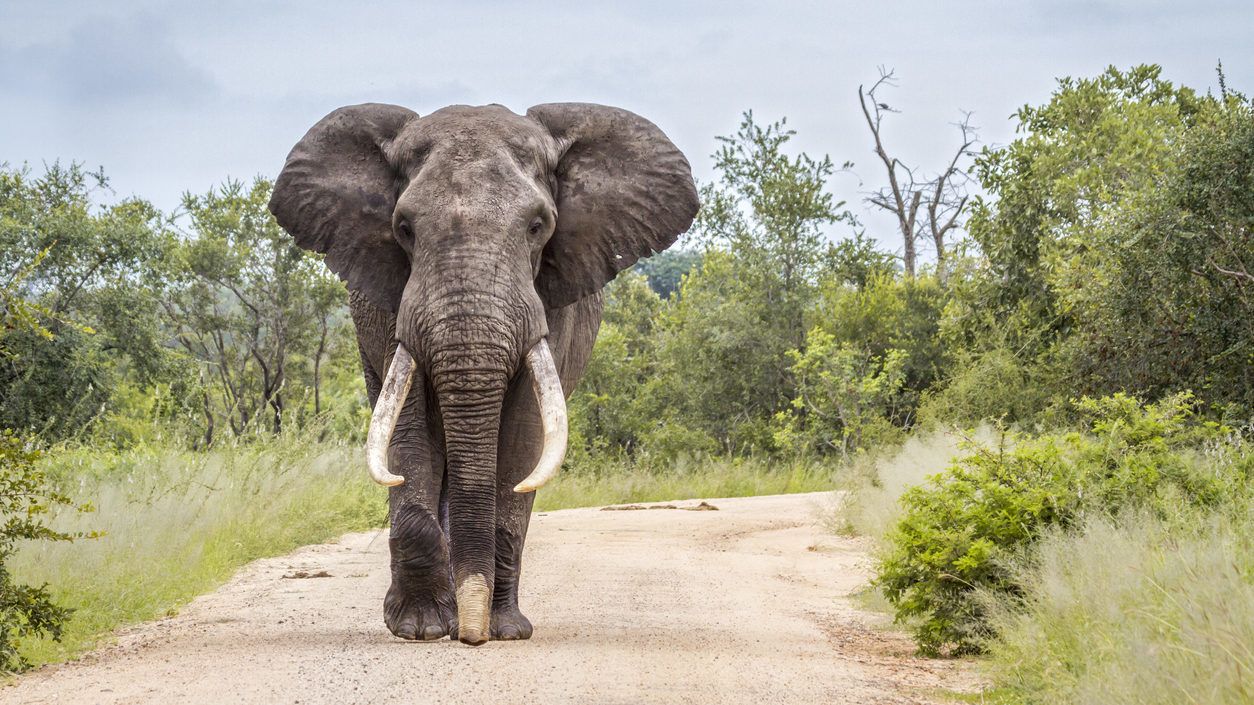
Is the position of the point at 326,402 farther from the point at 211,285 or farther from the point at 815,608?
the point at 815,608

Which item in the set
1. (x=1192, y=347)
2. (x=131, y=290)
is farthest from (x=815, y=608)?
(x=131, y=290)

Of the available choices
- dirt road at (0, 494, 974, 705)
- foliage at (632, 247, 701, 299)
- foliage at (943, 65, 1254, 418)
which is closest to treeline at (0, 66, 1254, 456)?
foliage at (943, 65, 1254, 418)

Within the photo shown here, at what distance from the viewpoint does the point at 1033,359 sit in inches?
958

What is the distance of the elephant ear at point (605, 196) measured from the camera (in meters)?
8.40

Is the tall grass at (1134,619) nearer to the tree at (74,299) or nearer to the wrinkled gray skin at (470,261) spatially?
the wrinkled gray skin at (470,261)

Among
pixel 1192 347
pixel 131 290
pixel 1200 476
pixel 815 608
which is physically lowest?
pixel 815 608

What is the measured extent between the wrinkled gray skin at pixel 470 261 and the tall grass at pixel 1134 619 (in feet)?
9.52

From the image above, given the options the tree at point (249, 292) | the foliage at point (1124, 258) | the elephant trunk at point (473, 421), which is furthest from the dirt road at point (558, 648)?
the tree at point (249, 292)

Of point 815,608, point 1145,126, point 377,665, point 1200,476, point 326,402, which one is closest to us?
point 377,665

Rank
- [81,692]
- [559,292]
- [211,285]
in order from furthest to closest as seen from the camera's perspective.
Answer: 1. [211,285]
2. [559,292]
3. [81,692]

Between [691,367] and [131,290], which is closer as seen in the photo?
[131,290]

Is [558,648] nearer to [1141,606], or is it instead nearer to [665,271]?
[1141,606]

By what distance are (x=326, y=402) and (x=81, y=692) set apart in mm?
32940

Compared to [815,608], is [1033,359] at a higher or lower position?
higher
